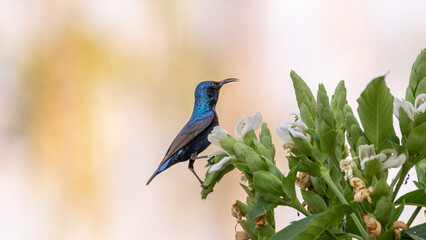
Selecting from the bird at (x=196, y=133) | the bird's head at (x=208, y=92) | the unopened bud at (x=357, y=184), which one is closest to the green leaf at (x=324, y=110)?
the unopened bud at (x=357, y=184)

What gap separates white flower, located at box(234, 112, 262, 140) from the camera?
1.03 m

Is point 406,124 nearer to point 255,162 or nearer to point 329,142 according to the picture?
point 329,142

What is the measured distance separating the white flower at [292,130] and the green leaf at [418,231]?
0.25 metres

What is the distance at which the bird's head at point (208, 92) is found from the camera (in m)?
2.10

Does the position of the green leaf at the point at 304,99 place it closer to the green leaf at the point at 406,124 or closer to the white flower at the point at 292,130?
the white flower at the point at 292,130

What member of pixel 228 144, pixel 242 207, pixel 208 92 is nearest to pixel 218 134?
pixel 228 144

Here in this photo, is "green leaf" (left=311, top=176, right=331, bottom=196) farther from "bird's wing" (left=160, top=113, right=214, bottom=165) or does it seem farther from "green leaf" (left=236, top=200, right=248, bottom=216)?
"bird's wing" (left=160, top=113, right=214, bottom=165)

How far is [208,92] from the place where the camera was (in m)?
2.12

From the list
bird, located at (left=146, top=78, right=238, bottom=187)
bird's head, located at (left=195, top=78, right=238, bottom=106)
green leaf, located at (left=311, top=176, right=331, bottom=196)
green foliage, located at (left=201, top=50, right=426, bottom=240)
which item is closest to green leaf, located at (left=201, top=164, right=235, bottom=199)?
green foliage, located at (left=201, top=50, right=426, bottom=240)

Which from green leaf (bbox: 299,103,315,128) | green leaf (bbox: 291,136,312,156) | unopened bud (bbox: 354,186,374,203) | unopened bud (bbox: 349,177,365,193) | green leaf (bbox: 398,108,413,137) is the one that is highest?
green leaf (bbox: 299,103,315,128)

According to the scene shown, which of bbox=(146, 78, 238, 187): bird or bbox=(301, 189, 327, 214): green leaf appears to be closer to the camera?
bbox=(301, 189, 327, 214): green leaf

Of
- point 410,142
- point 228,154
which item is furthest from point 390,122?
point 228,154

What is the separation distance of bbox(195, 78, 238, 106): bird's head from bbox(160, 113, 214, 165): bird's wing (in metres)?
0.12

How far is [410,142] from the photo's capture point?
88 centimetres
